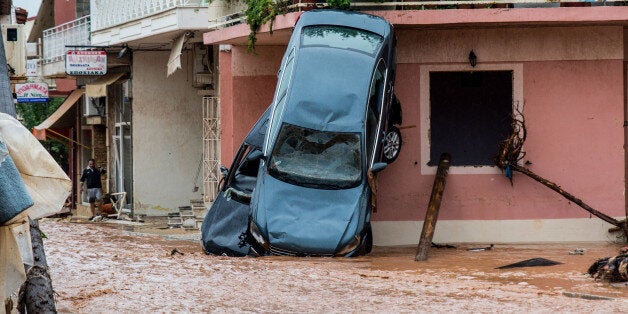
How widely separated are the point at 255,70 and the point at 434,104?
12.7ft

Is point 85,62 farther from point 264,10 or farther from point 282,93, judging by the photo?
point 282,93

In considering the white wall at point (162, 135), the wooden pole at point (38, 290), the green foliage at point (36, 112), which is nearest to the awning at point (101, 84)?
the white wall at point (162, 135)

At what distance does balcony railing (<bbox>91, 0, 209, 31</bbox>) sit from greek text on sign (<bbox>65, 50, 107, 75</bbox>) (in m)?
0.83

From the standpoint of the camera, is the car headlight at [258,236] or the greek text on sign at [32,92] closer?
the car headlight at [258,236]

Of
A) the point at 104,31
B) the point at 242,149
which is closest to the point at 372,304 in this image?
the point at 242,149

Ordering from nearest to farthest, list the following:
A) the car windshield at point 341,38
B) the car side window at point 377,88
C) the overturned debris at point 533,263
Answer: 1. the overturned debris at point 533,263
2. the car side window at point 377,88
3. the car windshield at point 341,38

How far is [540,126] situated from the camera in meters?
19.9

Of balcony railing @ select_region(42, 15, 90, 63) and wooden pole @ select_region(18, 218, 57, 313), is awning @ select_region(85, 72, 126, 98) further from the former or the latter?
wooden pole @ select_region(18, 218, 57, 313)

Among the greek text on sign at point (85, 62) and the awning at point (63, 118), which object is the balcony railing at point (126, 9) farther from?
the awning at point (63, 118)

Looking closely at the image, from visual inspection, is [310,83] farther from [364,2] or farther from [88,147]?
[88,147]

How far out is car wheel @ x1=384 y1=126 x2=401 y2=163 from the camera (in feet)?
62.7

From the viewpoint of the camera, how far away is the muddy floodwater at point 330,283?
1155cm

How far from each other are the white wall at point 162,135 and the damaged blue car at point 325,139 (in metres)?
12.2

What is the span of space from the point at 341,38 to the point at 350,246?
149 inches
